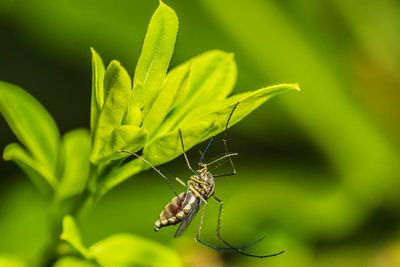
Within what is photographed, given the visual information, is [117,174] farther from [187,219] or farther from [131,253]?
[187,219]

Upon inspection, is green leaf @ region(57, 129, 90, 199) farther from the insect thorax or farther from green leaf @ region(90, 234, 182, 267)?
the insect thorax

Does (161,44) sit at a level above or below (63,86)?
above

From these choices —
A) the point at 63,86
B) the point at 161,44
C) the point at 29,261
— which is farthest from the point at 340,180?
the point at 161,44

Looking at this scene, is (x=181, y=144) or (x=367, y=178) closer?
(x=181, y=144)

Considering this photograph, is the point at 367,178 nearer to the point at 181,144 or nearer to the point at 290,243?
the point at 290,243

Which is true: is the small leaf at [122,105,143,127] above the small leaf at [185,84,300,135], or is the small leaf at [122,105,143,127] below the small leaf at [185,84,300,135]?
below

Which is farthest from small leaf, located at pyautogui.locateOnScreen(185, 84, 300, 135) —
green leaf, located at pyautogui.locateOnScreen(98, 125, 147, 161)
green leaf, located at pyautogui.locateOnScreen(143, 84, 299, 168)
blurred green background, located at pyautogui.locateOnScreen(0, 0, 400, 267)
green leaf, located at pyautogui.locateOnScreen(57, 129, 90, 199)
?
blurred green background, located at pyautogui.locateOnScreen(0, 0, 400, 267)

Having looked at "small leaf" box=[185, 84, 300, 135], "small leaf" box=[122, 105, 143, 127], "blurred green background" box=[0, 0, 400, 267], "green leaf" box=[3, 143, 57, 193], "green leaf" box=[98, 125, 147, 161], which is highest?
"small leaf" box=[185, 84, 300, 135]

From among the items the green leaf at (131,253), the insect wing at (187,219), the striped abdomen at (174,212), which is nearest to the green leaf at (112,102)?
the green leaf at (131,253)
